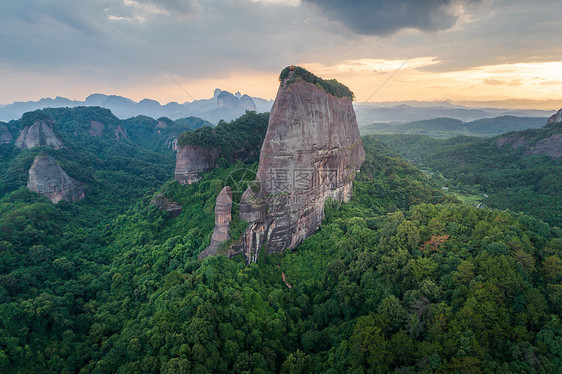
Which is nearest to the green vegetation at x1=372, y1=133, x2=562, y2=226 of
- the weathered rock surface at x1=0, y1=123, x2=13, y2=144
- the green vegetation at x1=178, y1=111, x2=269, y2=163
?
the green vegetation at x1=178, y1=111, x2=269, y2=163

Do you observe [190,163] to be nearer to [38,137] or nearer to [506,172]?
[38,137]

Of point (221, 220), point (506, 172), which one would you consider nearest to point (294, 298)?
point (221, 220)

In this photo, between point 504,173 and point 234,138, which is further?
point 504,173

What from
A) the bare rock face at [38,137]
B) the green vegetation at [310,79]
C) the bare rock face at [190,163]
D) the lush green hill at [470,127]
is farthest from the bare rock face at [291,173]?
the lush green hill at [470,127]

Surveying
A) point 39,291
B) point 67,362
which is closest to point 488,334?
point 67,362

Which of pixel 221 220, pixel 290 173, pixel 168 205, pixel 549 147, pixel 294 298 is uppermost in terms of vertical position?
pixel 549 147

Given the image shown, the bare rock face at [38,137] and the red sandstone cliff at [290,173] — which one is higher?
the bare rock face at [38,137]

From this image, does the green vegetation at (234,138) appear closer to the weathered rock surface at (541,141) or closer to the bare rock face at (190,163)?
the bare rock face at (190,163)

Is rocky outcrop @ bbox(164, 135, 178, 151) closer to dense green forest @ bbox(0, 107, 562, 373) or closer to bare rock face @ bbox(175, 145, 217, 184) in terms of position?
bare rock face @ bbox(175, 145, 217, 184)
